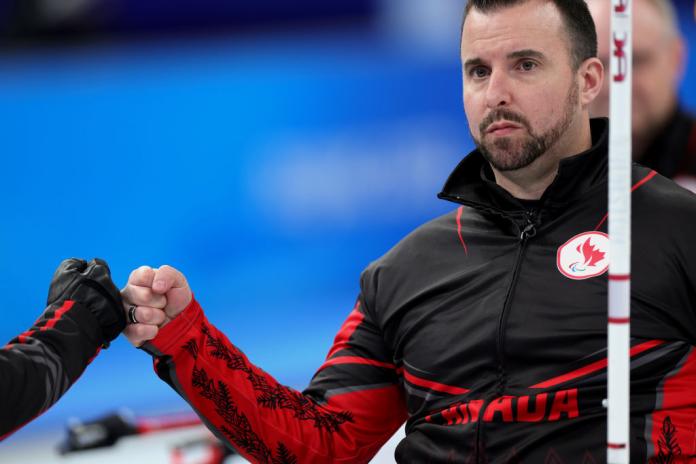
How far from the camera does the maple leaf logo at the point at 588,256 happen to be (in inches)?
95.4

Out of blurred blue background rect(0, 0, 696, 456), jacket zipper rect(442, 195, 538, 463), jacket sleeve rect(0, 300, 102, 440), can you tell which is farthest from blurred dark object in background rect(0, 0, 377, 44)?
jacket sleeve rect(0, 300, 102, 440)

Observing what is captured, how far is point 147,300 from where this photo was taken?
8.13 feet

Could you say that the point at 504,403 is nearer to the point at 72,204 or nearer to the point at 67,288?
the point at 67,288

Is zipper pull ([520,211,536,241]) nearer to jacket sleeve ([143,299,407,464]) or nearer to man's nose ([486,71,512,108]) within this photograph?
man's nose ([486,71,512,108])

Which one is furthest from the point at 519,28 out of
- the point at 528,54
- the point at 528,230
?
the point at 528,230

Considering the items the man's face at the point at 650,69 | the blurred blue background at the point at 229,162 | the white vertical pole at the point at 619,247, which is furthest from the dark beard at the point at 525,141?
the blurred blue background at the point at 229,162

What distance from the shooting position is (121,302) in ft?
8.02

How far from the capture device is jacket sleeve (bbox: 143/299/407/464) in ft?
8.43

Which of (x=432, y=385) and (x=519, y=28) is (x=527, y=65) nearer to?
(x=519, y=28)

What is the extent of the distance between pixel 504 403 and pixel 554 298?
0.86 feet

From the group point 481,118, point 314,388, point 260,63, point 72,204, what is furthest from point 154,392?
point 481,118

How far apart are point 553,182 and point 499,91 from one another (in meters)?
0.25

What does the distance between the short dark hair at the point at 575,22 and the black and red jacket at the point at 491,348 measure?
189mm

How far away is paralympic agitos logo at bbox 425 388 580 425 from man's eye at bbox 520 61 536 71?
75 cm
